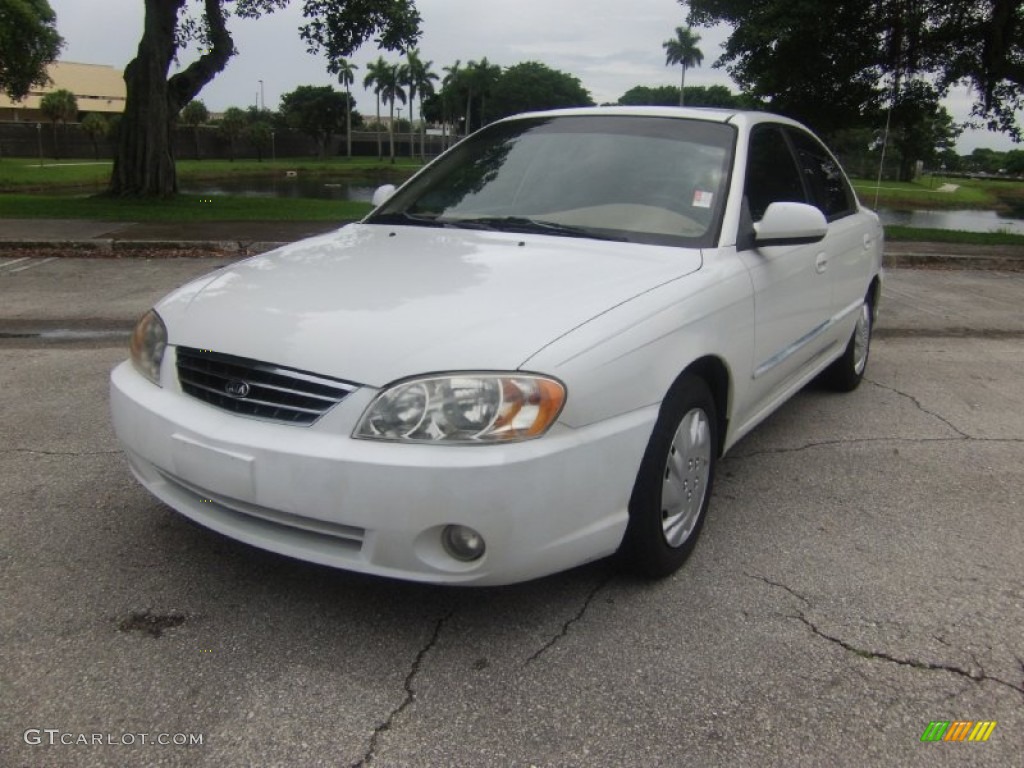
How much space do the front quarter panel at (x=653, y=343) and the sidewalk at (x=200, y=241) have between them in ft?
24.7

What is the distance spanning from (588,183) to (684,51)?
103 metres

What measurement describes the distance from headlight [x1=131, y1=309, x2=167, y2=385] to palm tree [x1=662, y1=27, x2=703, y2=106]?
10129 centimetres

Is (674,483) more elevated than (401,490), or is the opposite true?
(401,490)

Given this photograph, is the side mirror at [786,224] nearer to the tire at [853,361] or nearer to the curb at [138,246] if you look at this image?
the tire at [853,361]

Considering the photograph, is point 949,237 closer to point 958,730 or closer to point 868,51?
point 868,51

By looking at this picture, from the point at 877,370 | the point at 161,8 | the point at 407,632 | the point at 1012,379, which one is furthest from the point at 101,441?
the point at 161,8

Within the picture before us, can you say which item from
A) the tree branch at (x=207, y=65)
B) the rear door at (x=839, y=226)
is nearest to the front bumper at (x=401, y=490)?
the rear door at (x=839, y=226)

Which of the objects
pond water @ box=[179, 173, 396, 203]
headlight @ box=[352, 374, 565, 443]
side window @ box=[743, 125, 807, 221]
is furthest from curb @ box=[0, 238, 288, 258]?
pond water @ box=[179, 173, 396, 203]

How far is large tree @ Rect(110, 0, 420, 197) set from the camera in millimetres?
16547

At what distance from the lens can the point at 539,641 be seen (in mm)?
2529

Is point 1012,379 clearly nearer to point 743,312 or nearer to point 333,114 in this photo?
point 743,312

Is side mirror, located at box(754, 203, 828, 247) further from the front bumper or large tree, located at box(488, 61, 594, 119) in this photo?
large tree, located at box(488, 61, 594, 119)

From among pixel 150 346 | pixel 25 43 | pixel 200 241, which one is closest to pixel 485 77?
pixel 25 43

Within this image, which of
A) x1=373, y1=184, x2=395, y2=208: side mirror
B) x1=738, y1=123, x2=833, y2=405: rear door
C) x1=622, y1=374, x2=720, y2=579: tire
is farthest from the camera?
x1=373, y1=184, x2=395, y2=208: side mirror
